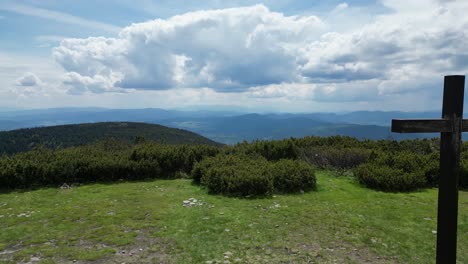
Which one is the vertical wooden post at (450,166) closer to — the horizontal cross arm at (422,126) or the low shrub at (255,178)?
the horizontal cross arm at (422,126)

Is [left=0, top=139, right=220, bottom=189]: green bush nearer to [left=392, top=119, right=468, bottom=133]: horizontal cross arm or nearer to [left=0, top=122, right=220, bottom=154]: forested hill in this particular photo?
[left=392, top=119, right=468, bottom=133]: horizontal cross arm

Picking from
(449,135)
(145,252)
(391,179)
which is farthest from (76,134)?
(449,135)

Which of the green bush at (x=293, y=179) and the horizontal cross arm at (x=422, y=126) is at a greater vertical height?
the horizontal cross arm at (x=422, y=126)

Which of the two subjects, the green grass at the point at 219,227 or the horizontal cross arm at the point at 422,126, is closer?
the horizontal cross arm at the point at 422,126

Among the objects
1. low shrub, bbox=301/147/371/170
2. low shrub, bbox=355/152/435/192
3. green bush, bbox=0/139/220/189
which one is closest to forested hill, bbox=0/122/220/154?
low shrub, bbox=301/147/371/170

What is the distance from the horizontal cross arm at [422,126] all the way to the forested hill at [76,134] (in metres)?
77.6

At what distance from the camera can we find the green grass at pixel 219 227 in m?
6.02

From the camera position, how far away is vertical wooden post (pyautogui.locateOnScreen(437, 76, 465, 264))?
4191mm

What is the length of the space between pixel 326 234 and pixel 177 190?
19.2 feet

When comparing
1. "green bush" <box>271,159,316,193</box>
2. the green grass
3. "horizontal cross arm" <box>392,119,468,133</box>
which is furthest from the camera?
"green bush" <box>271,159,316,193</box>

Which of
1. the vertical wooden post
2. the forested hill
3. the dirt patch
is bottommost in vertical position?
the forested hill

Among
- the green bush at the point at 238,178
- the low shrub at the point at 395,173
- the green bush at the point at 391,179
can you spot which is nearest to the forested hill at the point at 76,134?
the low shrub at the point at 395,173

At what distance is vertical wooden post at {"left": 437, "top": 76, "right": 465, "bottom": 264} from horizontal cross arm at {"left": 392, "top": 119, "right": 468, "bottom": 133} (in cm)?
10

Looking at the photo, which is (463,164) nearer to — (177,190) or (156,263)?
(177,190)
